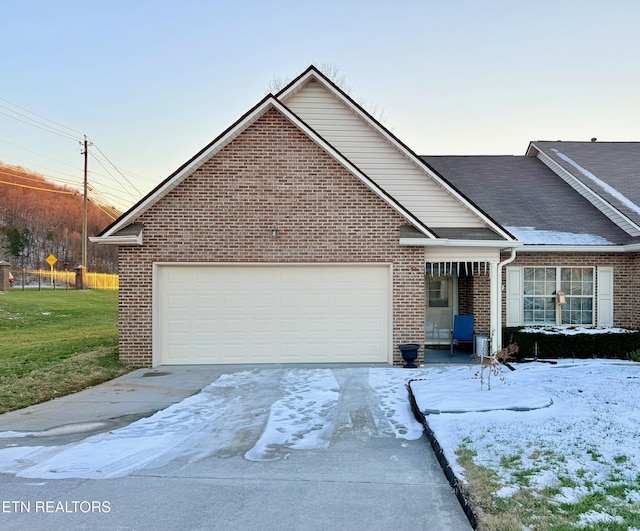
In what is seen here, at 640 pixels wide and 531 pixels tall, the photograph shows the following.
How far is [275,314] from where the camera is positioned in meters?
11.5

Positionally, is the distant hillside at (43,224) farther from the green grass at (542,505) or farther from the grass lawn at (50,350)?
the green grass at (542,505)

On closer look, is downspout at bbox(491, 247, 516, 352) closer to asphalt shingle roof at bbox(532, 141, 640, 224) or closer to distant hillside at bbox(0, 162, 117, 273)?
asphalt shingle roof at bbox(532, 141, 640, 224)

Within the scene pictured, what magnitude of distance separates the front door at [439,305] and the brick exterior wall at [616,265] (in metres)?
1.62

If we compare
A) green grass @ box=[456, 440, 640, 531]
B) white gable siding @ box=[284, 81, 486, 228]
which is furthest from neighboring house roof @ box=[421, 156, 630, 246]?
green grass @ box=[456, 440, 640, 531]

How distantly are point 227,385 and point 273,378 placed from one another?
0.97 m

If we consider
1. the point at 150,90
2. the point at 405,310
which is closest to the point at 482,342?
the point at 405,310

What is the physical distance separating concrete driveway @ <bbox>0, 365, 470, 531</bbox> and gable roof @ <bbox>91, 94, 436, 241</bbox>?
11.4 feet

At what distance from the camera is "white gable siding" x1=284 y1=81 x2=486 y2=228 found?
41.1 ft

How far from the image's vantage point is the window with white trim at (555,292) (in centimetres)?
1333

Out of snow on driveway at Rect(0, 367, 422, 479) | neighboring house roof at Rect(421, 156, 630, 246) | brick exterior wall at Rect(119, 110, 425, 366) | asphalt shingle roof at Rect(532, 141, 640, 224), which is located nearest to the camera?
snow on driveway at Rect(0, 367, 422, 479)

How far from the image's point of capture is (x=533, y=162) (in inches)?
688

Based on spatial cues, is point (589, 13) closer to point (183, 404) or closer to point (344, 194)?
point (344, 194)

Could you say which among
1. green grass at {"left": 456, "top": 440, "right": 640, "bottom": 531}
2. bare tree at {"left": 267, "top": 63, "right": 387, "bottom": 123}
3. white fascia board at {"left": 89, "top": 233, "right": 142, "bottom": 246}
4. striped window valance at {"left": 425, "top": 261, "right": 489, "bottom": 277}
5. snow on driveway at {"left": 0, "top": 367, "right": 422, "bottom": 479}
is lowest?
snow on driveway at {"left": 0, "top": 367, "right": 422, "bottom": 479}

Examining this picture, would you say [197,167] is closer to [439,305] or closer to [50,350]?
[50,350]
